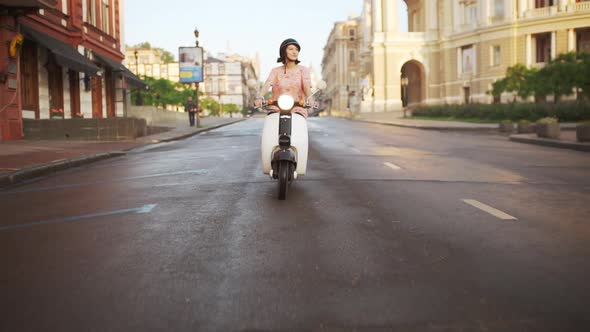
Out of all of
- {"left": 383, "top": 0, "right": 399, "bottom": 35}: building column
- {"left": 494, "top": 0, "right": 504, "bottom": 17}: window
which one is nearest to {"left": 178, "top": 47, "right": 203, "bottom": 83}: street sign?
{"left": 494, "top": 0, "right": 504, "bottom": 17}: window

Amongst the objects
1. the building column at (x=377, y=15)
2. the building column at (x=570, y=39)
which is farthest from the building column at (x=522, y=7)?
the building column at (x=377, y=15)

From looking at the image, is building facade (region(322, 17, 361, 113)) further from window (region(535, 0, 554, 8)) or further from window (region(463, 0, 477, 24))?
window (region(535, 0, 554, 8))

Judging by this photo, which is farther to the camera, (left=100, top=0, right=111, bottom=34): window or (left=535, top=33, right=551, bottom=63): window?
(left=535, top=33, right=551, bottom=63): window

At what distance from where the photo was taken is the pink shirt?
7992mm

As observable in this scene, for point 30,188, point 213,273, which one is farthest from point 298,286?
point 30,188

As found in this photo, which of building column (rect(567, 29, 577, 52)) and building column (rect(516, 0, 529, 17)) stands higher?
building column (rect(516, 0, 529, 17))

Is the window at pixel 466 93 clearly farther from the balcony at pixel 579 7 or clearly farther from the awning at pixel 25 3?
the awning at pixel 25 3

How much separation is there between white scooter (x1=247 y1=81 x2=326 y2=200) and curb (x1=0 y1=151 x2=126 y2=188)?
4.69 metres

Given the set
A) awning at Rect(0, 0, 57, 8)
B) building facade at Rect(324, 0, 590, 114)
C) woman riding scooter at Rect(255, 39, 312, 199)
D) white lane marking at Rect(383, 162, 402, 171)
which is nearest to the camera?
woman riding scooter at Rect(255, 39, 312, 199)

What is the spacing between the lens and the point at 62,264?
439cm

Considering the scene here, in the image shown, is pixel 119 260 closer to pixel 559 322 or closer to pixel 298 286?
pixel 298 286

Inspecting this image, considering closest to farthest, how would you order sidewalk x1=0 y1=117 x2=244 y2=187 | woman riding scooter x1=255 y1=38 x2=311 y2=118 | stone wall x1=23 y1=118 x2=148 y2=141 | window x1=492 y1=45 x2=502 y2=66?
woman riding scooter x1=255 y1=38 x2=311 y2=118, sidewalk x1=0 y1=117 x2=244 y2=187, stone wall x1=23 y1=118 x2=148 y2=141, window x1=492 y1=45 x2=502 y2=66

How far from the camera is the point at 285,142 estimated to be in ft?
24.1

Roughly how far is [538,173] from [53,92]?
19.6 m
